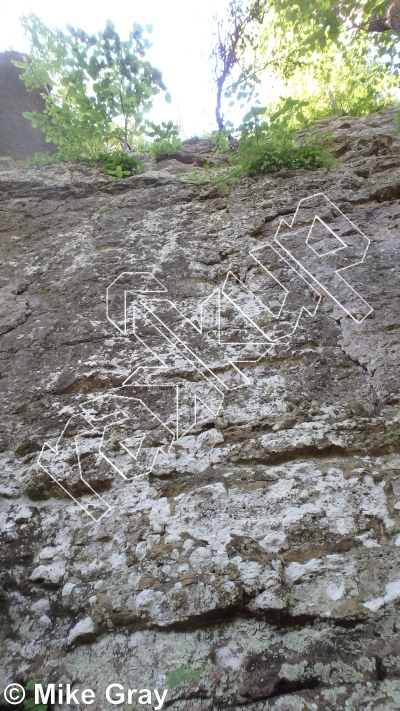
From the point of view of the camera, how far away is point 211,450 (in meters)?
1.81

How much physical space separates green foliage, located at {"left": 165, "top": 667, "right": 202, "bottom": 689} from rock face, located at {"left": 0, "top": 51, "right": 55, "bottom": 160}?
5.45 metres

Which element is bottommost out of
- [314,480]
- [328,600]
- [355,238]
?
[328,600]

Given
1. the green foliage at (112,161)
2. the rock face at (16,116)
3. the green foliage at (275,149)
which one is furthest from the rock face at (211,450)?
the rock face at (16,116)

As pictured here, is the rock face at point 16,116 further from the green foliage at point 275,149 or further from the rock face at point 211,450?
the green foliage at point 275,149

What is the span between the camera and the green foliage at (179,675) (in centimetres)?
123

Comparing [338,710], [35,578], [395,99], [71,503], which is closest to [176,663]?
[338,710]

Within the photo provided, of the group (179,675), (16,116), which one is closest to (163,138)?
(16,116)

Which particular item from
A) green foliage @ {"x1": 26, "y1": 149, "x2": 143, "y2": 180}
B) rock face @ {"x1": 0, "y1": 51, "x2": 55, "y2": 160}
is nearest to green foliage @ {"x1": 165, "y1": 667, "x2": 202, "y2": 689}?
green foliage @ {"x1": 26, "y1": 149, "x2": 143, "y2": 180}

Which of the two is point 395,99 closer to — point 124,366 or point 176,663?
point 124,366

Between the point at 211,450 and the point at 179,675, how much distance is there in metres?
0.81

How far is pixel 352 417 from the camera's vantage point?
1.79 m

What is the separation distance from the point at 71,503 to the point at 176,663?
749mm
